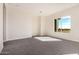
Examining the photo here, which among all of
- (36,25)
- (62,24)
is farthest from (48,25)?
→ (62,24)

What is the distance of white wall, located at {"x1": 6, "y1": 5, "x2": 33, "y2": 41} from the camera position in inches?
269

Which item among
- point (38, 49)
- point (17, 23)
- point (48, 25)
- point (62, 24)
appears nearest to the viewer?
point (38, 49)

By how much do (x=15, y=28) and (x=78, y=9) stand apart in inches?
170

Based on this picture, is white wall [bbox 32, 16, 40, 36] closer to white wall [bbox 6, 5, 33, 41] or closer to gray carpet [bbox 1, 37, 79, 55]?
white wall [bbox 6, 5, 33, 41]

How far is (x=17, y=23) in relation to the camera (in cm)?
765

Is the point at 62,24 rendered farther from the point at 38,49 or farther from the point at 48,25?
the point at 38,49

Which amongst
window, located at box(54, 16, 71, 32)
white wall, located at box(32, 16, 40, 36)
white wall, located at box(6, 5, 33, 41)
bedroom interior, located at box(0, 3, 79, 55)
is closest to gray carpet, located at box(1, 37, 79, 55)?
bedroom interior, located at box(0, 3, 79, 55)

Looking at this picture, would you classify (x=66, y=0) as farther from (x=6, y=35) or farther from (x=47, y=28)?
(x=47, y=28)

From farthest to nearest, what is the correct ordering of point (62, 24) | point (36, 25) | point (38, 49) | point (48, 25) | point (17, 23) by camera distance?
point (36, 25)
point (48, 25)
point (62, 24)
point (17, 23)
point (38, 49)

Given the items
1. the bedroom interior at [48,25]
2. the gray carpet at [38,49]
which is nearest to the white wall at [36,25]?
the bedroom interior at [48,25]

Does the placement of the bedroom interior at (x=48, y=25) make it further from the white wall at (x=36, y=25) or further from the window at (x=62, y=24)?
the white wall at (x=36, y=25)

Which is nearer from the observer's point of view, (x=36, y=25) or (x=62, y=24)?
(x=62, y=24)

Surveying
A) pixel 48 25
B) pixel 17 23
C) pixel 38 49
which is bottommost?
pixel 38 49

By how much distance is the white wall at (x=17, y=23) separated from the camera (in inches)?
269
